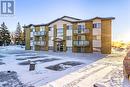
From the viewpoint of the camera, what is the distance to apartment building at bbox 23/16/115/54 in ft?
114

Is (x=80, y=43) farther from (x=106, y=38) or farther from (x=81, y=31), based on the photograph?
(x=106, y=38)

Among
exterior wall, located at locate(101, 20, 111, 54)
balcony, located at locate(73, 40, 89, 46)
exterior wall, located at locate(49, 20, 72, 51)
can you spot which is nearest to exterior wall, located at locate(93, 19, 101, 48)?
exterior wall, located at locate(101, 20, 111, 54)

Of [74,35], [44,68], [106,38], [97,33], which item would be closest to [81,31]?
[74,35]

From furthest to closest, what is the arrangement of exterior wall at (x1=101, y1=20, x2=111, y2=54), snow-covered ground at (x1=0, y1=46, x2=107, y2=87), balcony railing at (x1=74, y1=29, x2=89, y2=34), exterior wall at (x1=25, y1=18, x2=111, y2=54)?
balcony railing at (x1=74, y1=29, x2=89, y2=34) < exterior wall at (x1=25, y1=18, x2=111, y2=54) < exterior wall at (x1=101, y1=20, x2=111, y2=54) < snow-covered ground at (x1=0, y1=46, x2=107, y2=87)

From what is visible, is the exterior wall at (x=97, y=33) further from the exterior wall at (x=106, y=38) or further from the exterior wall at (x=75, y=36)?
the exterior wall at (x=106, y=38)

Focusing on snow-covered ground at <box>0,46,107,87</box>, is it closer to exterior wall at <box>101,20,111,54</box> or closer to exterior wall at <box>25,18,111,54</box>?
exterior wall at <box>101,20,111,54</box>

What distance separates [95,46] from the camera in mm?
35344

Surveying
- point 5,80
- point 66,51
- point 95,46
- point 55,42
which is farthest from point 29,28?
point 5,80

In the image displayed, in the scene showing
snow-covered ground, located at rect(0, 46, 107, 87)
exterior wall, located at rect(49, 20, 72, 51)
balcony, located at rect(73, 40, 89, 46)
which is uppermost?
exterior wall, located at rect(49, 20, 72, 51)

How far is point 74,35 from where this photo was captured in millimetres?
Answer: 37594

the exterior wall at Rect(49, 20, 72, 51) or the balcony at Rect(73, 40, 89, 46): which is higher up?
the exterior wall at Rect(49, 20, 72, 51)

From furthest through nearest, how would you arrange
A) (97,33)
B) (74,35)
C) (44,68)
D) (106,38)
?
1. (74,35)
2. (97,33)
3. (106,38)
4. (44,68)

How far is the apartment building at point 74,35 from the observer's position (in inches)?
1364

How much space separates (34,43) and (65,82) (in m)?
35.7
